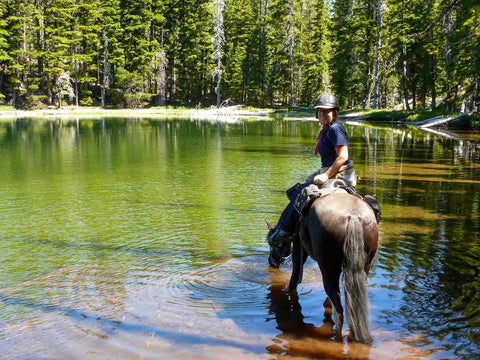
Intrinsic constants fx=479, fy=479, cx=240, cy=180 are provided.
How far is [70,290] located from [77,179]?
8901mm

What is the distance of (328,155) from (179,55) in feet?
237

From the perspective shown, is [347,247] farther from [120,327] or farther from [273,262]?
[120,327]

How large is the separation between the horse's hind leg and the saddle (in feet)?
2.36

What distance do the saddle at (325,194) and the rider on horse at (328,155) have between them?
11cm

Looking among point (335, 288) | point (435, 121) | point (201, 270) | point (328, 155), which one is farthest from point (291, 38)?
point (335, 288)

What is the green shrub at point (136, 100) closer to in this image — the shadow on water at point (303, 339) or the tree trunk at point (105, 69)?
the tree trunk at point (105, 69)

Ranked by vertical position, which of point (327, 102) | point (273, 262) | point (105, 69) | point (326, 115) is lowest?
point (273, 262)

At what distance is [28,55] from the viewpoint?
63.7m

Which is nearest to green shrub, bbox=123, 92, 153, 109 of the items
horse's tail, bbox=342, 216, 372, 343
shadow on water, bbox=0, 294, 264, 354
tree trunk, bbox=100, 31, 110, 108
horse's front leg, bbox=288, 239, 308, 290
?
tree trunk, bbox=100, 31, 110, 108

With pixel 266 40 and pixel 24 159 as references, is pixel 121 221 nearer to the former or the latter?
pixel 24 159

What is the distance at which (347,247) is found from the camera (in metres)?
4.48

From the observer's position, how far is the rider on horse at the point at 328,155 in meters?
5.37

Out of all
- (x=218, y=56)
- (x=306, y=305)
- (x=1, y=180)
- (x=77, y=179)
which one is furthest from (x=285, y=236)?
(x=218, y=56)

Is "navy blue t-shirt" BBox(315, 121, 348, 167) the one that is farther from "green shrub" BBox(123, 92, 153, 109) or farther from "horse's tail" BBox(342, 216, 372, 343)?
"green shrub" BBox(123, 92, 153, 109)
